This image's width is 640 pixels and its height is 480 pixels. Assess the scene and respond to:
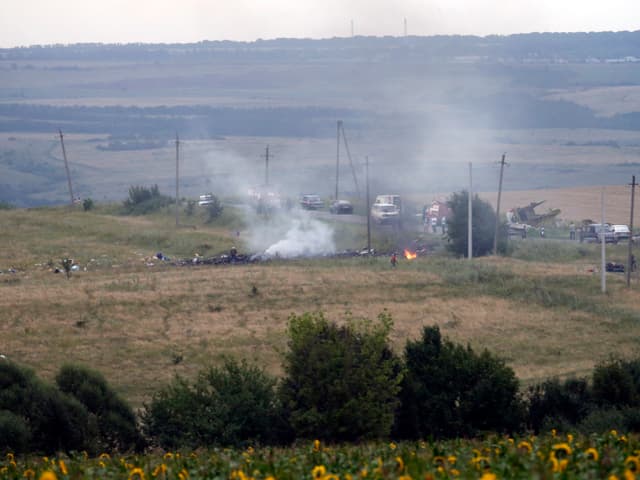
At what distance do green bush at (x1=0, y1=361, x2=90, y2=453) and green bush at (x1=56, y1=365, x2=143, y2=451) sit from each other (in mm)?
379

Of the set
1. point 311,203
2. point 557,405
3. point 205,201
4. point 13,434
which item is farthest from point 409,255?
point 13,434

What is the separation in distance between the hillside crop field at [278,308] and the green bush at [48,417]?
6086mm

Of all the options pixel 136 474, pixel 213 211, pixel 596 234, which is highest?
pixel 136 474

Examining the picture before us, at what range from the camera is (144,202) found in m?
73.3

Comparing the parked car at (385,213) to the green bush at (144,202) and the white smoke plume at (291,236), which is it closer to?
the white smoke plume at (291,236)

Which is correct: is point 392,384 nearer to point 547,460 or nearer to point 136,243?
point 547,460

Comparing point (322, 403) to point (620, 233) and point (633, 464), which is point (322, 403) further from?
point (620, 233)

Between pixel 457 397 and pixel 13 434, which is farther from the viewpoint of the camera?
pixel 457 397

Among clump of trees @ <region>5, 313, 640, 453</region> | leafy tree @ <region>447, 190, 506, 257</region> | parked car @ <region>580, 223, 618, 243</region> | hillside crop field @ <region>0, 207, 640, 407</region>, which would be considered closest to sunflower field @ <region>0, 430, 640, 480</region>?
clump of trees @ <region>5, 313, 640, 453</region>

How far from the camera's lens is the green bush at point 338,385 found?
66.4ft

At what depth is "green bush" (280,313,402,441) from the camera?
66.4 ft

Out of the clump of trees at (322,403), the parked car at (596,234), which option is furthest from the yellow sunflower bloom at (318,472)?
the parked car at (596,234)

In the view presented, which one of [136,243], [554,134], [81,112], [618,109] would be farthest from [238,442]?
[81,112]

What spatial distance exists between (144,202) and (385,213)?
18.4 meters
